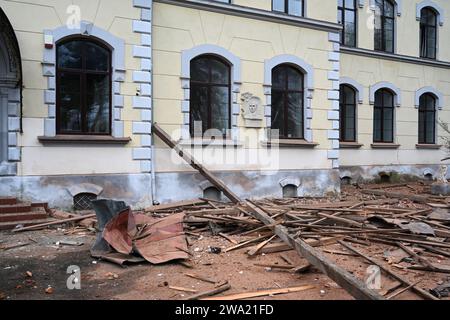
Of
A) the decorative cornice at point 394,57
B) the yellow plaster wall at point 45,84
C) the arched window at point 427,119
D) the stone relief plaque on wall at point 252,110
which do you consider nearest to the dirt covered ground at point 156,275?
the yellow plaster wall at point 45,84

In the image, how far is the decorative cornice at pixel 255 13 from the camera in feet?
34.2

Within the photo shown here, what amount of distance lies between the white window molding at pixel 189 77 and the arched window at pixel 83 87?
1.87m

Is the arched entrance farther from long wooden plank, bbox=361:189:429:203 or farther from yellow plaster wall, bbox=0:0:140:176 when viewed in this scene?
long wooden plank, bbox=361:189:429:203

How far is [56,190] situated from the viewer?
8820 millimetres

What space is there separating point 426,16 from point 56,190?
627 inches

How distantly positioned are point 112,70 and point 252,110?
3.86 metres

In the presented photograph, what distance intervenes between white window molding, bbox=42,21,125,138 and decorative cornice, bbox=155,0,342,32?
1.78 m

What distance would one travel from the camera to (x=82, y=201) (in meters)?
9.14

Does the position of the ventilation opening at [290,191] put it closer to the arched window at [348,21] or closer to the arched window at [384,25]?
the arched window at [348,21]

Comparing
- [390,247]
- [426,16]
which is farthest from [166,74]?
[426,16]

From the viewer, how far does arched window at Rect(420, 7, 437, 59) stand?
1683 cm

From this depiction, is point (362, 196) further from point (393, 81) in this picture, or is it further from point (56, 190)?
point (56, 190)

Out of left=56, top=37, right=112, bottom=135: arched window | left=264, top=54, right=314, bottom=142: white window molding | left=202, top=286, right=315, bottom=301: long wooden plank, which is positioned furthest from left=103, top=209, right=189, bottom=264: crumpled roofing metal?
left=264, top=54, right=314, bottom=142: white window molding

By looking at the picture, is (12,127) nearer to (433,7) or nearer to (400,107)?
(400,107)
